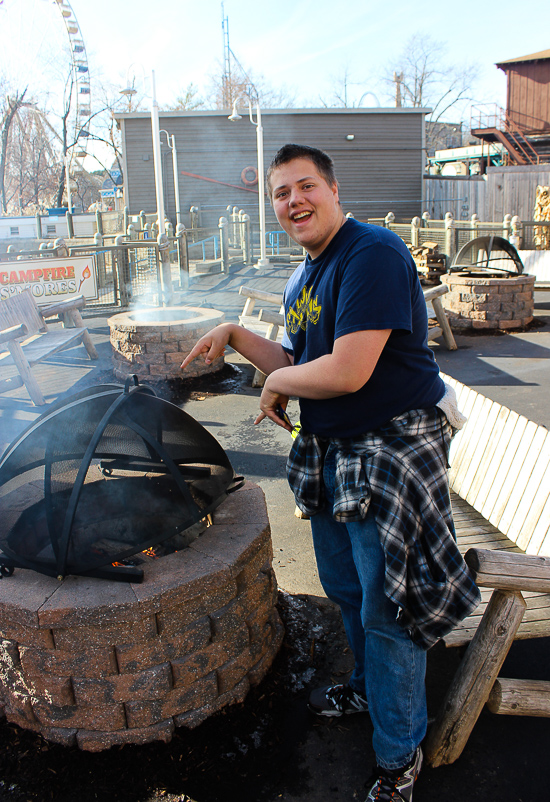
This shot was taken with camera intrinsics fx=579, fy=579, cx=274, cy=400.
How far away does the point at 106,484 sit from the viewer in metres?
2.71

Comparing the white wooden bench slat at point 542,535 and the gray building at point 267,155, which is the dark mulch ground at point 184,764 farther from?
the gray building at point 267,155

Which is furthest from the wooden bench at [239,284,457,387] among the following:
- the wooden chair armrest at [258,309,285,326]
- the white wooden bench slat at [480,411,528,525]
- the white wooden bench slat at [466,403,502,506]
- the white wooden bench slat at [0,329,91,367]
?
the white wooden bench slat at [480,411,528,525]

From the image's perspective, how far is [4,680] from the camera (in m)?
2.16

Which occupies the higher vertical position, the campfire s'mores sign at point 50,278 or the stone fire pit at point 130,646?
the campfire s'mores sign at point 50,278

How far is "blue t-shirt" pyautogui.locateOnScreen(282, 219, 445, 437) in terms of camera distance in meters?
1.61

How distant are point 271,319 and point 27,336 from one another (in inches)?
123

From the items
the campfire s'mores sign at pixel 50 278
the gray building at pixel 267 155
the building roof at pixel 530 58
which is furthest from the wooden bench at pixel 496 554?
the building roof at pixel 530 58

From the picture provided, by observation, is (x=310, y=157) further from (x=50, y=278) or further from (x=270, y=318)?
(x=50, y=278)

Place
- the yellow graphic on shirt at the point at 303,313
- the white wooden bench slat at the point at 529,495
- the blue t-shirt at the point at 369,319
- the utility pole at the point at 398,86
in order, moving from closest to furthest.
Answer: the blue t-shirt at the point at 369,319
the yellow graphic on shirt at the point at 303,313
the white wooden bench slat at the point at 529,495
the utility pole at the point at 398,86

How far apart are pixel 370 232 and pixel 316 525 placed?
1075 mm

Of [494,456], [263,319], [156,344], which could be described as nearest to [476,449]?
[494,456]

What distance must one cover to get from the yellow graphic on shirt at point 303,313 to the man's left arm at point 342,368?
177 millimetres

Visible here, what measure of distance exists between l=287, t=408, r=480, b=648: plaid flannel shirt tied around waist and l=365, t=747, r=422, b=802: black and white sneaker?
1.55 feet

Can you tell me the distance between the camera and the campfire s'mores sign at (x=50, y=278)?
9438mm
